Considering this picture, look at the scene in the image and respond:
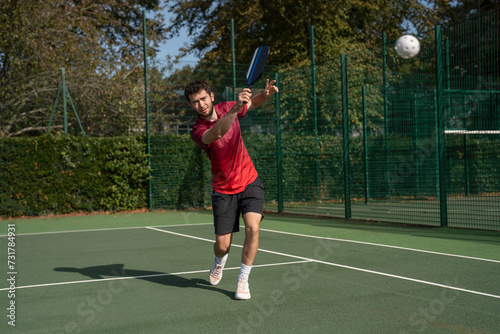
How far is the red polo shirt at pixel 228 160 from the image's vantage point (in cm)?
511

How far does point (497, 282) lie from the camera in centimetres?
529

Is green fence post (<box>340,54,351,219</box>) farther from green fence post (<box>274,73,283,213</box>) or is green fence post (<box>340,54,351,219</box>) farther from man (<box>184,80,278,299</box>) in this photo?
man (<box>184,80,278,299</box>)

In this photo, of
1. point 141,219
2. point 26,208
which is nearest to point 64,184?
point 26,208

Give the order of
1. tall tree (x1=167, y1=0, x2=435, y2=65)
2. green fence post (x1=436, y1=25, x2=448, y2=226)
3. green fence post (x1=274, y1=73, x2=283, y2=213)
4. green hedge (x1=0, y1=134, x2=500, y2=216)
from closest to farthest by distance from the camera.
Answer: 1. green fence post (x1=436, y1=25, x2=448, y2=226)
2. green fence post (x1=274, y1=73, x2=283, y2=213)
3. green hedge (x1=0, y1=134, x2=500, y2=216)
4. tall tree (x1=167, y1=0, x2=435, y2=65)

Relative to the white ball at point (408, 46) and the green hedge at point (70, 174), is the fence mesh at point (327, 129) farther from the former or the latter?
the white ball at point (408, 46)

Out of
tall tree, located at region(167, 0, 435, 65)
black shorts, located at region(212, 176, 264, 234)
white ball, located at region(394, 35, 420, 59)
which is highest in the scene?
tall tree, located at region(167, 0, 435, 65)

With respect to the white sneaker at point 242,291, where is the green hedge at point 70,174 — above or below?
above

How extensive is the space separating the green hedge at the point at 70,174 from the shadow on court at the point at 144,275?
820cm

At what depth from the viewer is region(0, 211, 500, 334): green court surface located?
4105 mm

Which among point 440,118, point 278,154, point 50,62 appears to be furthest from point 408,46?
point 50,62

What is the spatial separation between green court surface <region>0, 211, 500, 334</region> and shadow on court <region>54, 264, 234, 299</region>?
0.4 inches

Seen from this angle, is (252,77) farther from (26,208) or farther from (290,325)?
(26,208)

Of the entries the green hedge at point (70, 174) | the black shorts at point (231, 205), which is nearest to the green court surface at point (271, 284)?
the black shorts at point (231, 205)

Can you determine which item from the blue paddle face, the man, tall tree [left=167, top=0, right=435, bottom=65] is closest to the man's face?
the man
